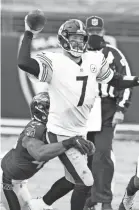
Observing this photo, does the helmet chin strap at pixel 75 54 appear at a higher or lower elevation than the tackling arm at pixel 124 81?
higher

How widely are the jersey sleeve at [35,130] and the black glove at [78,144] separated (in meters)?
0.35

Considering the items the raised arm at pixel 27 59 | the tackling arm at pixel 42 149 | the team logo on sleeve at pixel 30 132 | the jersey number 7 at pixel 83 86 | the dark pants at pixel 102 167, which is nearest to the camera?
the raised arm at pixel 27 59

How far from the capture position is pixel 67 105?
5426 mm

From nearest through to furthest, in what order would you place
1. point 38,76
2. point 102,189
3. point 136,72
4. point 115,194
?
point 38,76
point 102,189
point 115,194
point 136,72

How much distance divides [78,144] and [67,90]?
451 millimetres

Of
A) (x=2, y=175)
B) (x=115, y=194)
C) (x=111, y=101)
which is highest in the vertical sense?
(x=111, y=101)

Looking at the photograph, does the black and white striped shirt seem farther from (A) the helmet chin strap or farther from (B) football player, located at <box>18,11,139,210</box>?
(A) the helmet chin strap

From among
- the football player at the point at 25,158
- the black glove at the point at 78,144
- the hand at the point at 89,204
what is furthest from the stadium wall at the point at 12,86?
the black glove at the point at 78,144

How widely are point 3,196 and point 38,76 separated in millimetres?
1183

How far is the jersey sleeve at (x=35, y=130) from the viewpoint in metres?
5.55

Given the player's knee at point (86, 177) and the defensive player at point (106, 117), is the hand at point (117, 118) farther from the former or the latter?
the player's knee at point (86, 177)

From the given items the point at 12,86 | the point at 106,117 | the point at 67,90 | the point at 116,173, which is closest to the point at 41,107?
the point at 67,90

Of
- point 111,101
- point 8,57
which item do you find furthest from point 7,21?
point 111,101

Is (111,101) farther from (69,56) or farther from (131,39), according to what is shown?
(131,39)
